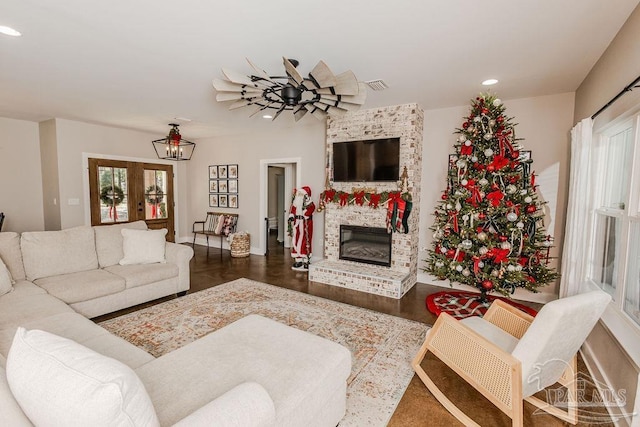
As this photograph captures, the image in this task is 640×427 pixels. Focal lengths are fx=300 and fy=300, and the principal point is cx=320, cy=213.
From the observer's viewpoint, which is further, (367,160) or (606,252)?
(367,160)

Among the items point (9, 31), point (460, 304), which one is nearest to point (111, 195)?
point (9, 31)

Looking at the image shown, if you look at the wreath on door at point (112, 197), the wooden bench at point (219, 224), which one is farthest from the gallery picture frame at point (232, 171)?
the wreath on door at point (112, 197)

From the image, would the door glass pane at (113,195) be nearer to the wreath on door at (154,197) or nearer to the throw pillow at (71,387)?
the wreath on door at (154,197)

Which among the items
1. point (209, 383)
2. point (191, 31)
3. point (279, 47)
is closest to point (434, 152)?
point (279, 47)

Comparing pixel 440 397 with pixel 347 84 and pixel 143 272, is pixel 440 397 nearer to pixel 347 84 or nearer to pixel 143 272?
pixel 347 84

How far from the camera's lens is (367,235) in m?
4.70

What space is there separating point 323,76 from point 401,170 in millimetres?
2571

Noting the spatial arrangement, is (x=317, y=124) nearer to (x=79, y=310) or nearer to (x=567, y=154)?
(x=567, y=154)

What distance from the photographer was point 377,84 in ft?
11.1

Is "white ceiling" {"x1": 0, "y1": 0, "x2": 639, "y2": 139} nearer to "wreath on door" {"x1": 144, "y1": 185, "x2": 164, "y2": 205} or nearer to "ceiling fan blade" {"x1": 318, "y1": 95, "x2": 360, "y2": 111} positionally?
"ceiling fan blade" {"x1": 318, "y1": 95, "x2": 360, "y2": 111}

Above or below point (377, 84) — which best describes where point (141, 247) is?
below

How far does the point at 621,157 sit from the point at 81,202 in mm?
Result: 7642

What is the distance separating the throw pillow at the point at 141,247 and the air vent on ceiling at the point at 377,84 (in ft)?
10.7

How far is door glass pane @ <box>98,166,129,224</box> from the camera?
600cm
